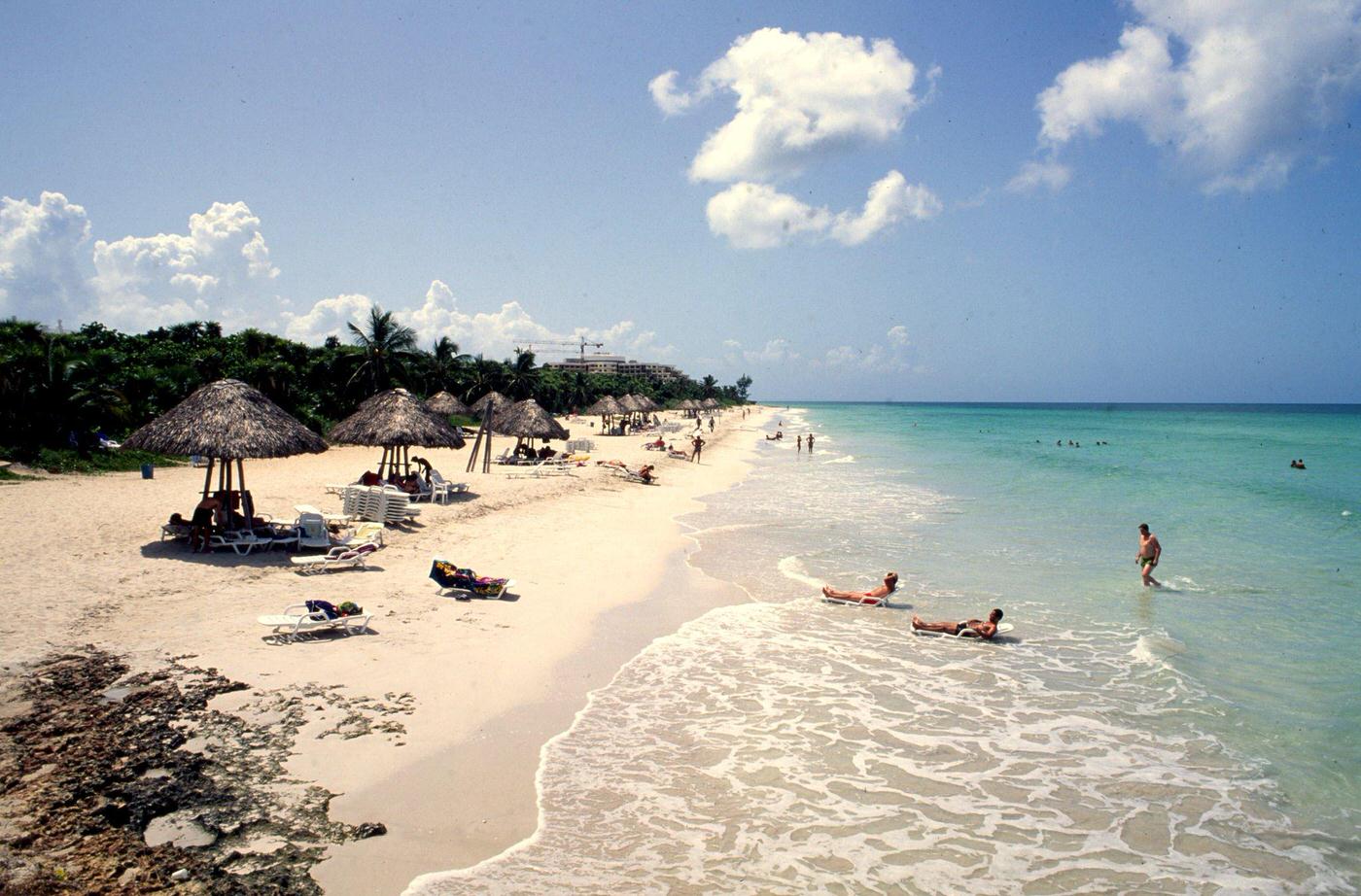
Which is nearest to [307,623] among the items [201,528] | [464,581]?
[464,581]

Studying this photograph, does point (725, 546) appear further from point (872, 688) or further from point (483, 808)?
point (483, 808)

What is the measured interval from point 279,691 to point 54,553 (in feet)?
19.8

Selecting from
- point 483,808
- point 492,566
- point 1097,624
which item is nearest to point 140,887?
point 483,808

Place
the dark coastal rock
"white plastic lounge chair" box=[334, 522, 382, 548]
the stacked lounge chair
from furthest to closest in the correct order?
the stacked lounge chair, "white plastic lounge chair" box=[334, 522, 382, 548], the dark coastal rock

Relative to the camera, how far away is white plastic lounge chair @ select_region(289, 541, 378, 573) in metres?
10.3

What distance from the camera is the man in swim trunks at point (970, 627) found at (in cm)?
909

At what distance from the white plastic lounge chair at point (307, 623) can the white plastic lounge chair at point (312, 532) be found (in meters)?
3.23

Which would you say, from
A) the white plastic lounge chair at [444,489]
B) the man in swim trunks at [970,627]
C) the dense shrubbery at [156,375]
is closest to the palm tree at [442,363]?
the dense shrubbery at [156,375]

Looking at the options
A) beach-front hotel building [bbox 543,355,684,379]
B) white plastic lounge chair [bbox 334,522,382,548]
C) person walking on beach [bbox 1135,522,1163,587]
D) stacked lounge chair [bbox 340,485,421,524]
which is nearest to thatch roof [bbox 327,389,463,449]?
stacked lounge chair [bbox 340,485,421,524]

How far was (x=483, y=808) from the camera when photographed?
500 cm

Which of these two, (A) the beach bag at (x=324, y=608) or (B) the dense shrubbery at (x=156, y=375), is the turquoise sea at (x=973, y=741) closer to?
(A) the beach bag at (x=324, y=608)

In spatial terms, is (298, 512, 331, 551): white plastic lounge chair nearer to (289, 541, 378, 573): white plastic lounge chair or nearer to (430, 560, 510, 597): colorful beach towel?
(289, 541, 378, 573): white plastic lounge chair

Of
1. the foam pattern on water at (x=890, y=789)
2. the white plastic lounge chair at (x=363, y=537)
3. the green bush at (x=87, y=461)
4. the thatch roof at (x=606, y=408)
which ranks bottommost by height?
the foam pattern on water at (x=890, y=789)

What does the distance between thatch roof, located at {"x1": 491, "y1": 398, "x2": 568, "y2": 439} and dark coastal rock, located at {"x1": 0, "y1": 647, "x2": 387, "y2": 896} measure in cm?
1664
